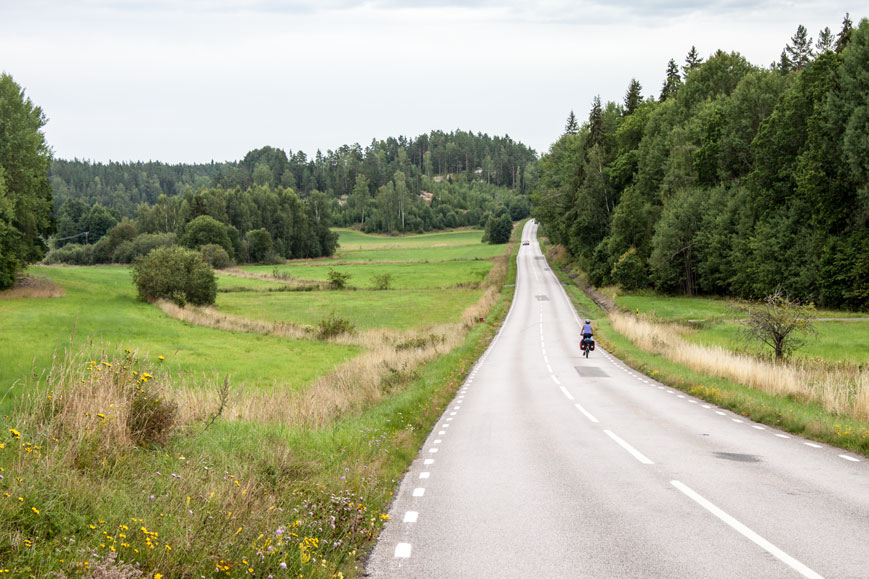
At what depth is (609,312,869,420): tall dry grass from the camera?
559 inches

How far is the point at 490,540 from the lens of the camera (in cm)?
637

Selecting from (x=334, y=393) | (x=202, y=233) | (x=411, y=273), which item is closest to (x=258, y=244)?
(x=202, y=233)

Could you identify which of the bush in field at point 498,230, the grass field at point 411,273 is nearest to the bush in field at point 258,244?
the grass field at point 411,273

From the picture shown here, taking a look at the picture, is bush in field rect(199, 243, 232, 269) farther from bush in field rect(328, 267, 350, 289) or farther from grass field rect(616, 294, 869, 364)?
grass field rect(616, 294, 869, 364)

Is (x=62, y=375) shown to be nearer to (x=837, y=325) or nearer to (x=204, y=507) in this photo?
(x=204, y=507)

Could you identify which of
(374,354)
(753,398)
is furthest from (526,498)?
(374,354)

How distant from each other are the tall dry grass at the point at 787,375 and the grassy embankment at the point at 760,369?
0.08 ft

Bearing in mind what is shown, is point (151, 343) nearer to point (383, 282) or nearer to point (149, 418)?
point (149, 418)

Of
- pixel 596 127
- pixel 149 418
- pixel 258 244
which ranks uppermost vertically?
pixel 596 127

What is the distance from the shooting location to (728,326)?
39500 millimetres

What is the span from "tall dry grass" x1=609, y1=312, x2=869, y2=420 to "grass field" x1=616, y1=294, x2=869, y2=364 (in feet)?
7.02

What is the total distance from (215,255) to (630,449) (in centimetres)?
9820

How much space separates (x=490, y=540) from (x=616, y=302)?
5301 centimetres

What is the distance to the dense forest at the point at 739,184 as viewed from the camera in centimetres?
4316
